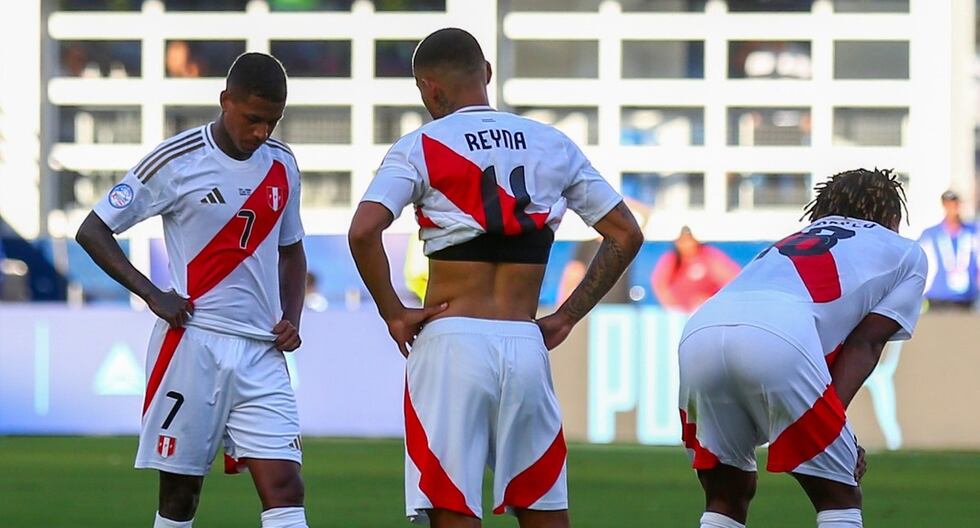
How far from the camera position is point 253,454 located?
7.01m

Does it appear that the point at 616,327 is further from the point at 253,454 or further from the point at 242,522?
the point at 253,454

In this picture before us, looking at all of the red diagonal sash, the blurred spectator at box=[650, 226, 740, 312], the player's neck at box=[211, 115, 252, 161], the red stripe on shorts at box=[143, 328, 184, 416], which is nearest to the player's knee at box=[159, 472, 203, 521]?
the red stripe on shorts at box=[143, 328, 184, 416]

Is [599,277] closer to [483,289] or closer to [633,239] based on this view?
[633,239]

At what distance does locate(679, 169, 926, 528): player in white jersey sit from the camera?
6.40 metres

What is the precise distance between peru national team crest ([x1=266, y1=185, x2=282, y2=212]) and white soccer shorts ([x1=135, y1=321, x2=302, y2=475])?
497 mm

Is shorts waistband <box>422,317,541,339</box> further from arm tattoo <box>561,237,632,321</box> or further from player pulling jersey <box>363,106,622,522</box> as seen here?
arm tattoo <box>561,237,632,321</box>

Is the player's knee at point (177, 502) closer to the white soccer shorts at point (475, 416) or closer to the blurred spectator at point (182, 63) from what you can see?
the white soccer shorts at point (475, 416)

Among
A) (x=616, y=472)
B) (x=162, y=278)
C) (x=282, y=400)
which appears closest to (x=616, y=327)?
(x=616, y=472)

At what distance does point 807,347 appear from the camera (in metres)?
6.39

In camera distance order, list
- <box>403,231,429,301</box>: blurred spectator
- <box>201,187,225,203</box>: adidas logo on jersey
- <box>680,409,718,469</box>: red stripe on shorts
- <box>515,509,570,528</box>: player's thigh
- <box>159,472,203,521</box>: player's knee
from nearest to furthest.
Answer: <box>515,509,570,528</box>: player's thigh, <box>680,409,718,469</box>: red stripe on shorts, <box>201,187,225,203</box>: adidas logo on jersey, <box>159,472,203,521</box>: player's knee, <box>403,231,429,301</box>: blurred spectator

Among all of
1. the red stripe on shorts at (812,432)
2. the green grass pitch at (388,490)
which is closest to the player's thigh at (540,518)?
the red stripe on shorts at (812,432)

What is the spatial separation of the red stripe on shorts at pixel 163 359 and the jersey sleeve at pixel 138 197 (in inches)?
16.4

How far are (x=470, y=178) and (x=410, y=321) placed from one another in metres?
0.48

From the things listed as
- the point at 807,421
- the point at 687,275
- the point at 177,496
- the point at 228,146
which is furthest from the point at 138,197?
the point at 687,275
